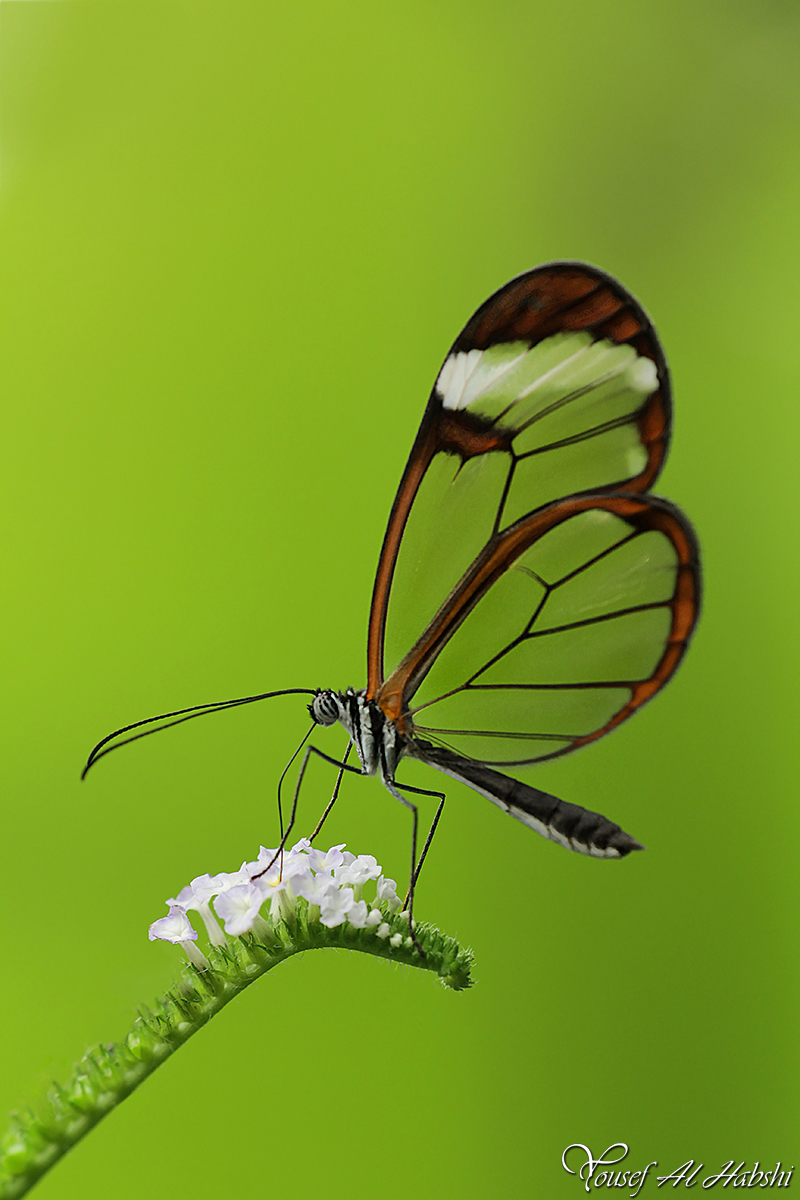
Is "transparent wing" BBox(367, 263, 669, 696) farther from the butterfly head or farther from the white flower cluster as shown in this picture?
the white flower cluster

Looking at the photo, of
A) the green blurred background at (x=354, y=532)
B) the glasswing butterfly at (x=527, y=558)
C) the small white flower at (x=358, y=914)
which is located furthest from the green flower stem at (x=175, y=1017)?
the green blurred background at (x=354, y=532)

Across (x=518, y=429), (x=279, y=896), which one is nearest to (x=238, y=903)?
(x=279, y=896)

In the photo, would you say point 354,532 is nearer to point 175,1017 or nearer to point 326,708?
point 326,708

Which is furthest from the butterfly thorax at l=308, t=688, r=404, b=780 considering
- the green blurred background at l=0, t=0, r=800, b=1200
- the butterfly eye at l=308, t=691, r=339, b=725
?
the green blurred background at l=0, t=0, r=800, b=1200

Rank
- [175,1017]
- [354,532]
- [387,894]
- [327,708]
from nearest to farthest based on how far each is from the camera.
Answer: [175,1017] → [387,894] → [327,708] → [354,532]

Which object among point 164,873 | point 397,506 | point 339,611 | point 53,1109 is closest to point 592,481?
point 397,506

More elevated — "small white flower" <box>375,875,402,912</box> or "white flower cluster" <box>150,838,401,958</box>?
"white flower cluster" <box>150,838,401,958</box>

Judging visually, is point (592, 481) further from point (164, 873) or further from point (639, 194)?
point (639, 194)

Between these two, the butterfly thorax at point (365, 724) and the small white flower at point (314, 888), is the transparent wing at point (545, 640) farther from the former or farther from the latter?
the small white flower at point (314, 888)
